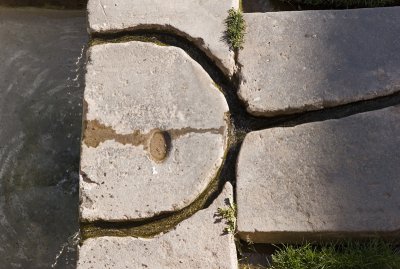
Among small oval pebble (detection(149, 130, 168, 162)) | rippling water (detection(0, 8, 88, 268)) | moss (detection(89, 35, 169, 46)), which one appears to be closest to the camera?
small oval pebble (detection(149, 130, 168, 162))

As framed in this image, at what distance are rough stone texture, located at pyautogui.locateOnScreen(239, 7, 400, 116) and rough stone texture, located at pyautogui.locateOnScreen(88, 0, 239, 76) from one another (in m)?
0.08

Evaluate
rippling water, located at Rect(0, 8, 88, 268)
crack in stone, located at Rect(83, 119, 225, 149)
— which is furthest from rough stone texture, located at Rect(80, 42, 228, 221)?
rippling water, located at Rect(0, 8, 88, 268)

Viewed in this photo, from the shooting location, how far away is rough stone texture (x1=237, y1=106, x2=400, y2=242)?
62.5 inches

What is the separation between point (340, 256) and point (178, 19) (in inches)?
33.9

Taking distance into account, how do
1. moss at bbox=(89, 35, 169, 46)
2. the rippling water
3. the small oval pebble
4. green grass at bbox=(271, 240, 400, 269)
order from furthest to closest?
the rippling water, moss at bbox=(89, 35, 169, 46), the small oval pebble, green grass at bbox=(271, 240, 400, 269)

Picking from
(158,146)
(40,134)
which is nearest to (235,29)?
(158,146)

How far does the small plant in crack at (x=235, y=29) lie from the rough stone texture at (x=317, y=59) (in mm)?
22

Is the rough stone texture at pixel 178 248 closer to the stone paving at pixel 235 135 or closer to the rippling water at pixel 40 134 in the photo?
the stone paving at pixel 235 135

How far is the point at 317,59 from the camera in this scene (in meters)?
1.73

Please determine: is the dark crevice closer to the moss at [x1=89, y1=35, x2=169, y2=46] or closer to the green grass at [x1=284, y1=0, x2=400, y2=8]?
the moss at [x1=89, y1=35, x2=169, y2=46]

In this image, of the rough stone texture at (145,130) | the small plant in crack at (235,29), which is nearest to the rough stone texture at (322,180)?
the rough stone texture at (145,130)

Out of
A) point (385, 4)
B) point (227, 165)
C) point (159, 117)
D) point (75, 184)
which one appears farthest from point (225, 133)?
point (75, 184)

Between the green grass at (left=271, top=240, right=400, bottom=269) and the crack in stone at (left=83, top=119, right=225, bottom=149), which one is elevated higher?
the crack in stone at (left=83, top=119, right=225, bottom=149)

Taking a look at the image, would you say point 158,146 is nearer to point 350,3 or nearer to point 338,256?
point 338,256
